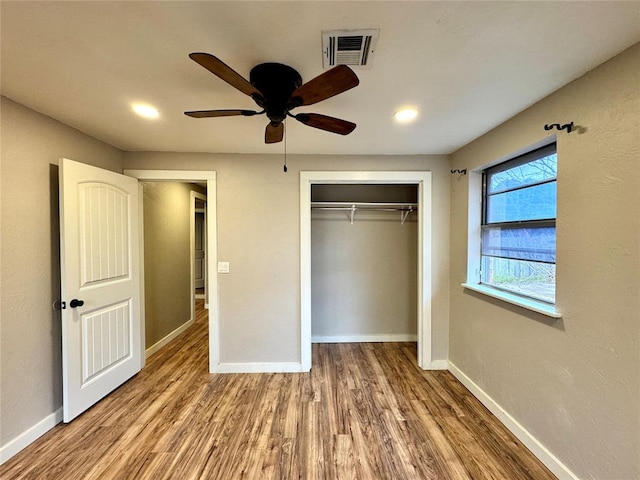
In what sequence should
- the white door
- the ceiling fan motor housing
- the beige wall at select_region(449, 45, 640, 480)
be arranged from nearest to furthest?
the beige wall at select_region(449, 45, 640, 480)
the ceiling fan motor housing
the white door

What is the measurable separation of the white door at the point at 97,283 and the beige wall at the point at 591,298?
10.5 ft

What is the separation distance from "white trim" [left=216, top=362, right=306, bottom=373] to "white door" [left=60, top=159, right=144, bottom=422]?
0.87 metres

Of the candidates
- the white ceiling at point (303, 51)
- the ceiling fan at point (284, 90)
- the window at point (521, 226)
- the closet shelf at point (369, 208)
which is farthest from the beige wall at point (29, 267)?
the window at point (521, 226)

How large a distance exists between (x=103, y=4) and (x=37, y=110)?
1374 millimetres

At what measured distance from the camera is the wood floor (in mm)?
1620

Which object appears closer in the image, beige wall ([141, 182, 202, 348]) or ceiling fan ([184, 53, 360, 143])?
ceiling fan ([184, 53, 360, 143])

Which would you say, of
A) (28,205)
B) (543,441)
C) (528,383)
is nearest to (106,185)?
(28,205)

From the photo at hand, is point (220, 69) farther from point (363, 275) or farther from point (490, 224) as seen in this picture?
point (363, 275)

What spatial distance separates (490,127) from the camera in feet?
6.95

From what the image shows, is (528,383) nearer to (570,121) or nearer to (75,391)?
(570,121)

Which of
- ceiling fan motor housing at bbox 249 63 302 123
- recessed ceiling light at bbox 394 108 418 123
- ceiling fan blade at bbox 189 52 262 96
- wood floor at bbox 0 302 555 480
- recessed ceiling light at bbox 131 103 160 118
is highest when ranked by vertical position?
recessed ceiling light at bbox 394 108 418 123

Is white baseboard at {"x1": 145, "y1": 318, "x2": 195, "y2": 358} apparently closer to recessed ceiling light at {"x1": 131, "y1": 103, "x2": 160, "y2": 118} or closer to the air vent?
recessed ceiling light at {"x1": 131, "y1": 103, "x2": 160, "y2": 118}

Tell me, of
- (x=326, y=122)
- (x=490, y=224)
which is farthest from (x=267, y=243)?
(x=490, y=224)

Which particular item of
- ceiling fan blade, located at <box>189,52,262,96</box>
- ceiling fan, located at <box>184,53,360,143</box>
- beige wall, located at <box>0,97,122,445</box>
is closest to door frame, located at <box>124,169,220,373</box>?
beige wall, located at <box>0,97,122,445</box>
